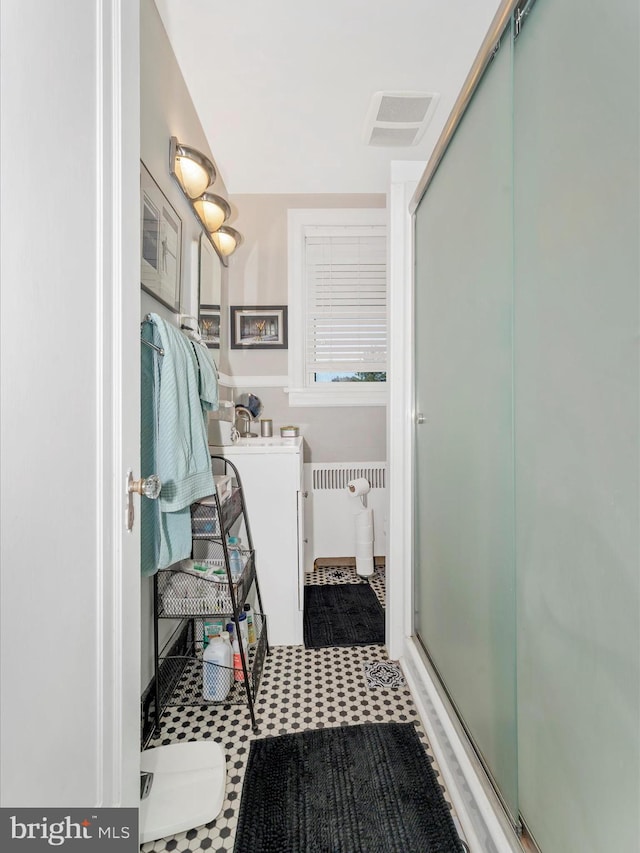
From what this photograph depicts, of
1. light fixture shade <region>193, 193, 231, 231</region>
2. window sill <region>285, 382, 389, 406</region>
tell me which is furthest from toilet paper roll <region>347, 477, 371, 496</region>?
light fixture shade <region>193, 193, 231, 231</region>

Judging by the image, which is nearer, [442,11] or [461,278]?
[461,278]

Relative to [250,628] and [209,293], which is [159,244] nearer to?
[209,293]

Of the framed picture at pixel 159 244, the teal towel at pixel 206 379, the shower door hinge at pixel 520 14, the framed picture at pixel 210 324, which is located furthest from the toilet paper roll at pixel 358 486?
the shower door hinge at pixel 520 14

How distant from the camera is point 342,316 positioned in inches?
110

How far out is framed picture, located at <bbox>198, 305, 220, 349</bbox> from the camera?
1924mm

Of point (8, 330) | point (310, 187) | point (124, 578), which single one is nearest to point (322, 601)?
point (124, 578)

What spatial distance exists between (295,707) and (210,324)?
5.42ft

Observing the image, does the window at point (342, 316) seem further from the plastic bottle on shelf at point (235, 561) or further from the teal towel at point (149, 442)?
the teal towel at point (149, 442)

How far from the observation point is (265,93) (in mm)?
1830

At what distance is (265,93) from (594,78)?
5.33 feet

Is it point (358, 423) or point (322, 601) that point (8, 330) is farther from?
point (358, 423)

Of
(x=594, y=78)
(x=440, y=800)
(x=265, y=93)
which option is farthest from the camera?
(x=265, y=93)

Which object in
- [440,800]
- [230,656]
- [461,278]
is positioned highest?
[461,278]

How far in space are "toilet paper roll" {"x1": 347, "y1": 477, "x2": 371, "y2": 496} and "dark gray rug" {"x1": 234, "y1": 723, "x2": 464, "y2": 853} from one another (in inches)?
52.4
